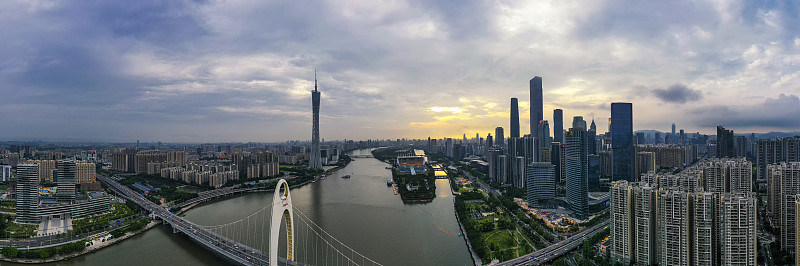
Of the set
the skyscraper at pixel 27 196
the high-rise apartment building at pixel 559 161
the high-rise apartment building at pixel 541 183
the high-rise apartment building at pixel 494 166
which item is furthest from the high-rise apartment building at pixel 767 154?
the skyscraper at pixel 27 196

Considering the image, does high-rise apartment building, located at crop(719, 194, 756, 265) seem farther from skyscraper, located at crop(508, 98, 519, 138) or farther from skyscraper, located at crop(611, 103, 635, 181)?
skyscraper, located at crop(508, 98, 519, 138)

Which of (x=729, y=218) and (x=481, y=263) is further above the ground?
(x=729, y=218)

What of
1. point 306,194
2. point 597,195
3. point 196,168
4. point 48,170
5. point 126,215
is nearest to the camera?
point 126,215

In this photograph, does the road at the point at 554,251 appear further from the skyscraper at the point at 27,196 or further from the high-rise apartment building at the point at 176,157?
the high-rise apartment building at the point at 176,157

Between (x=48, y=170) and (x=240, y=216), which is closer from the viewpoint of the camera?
(x=240, y=216)

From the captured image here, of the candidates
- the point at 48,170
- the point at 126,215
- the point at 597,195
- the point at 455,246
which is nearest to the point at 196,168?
the point at 48,170

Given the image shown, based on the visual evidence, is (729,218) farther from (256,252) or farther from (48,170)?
(48,170)

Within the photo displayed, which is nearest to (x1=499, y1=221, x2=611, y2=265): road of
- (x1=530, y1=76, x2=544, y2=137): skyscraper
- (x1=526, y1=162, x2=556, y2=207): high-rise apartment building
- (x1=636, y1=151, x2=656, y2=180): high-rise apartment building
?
(x1=526, y1=162, x2=556, y2=207): high-rise apartment building
